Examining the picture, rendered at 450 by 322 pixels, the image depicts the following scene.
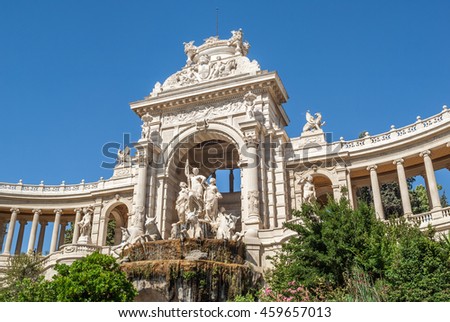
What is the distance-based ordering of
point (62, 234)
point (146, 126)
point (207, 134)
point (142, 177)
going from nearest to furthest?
point (142, 177), point (207, 134), point (146, 126), point (62, 234)

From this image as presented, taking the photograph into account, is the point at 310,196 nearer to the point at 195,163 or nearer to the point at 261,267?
the point at 261,267

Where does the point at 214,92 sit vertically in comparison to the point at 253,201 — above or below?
above

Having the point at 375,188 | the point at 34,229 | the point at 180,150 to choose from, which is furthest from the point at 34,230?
the point at 375,188

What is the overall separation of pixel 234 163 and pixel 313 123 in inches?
341

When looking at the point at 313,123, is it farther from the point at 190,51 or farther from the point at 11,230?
the point at 11,230

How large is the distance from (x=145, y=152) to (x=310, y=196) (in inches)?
508

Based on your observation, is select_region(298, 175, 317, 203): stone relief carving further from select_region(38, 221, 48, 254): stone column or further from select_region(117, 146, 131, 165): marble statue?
select_region(38, 221, 48, 254): stone column

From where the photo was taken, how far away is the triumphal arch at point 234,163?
88.6 ft

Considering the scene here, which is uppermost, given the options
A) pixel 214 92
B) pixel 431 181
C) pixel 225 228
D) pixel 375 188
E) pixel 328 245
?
pixel 214 92

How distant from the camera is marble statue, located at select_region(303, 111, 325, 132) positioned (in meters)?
34.6

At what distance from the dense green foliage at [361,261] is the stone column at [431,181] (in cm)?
850

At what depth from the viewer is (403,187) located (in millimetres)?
30344

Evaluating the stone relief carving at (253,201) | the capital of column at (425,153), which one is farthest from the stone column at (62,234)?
the capital of column at (425,153)

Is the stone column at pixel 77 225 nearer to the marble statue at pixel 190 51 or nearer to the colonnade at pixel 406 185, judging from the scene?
the marble statue at pixel 190 51
